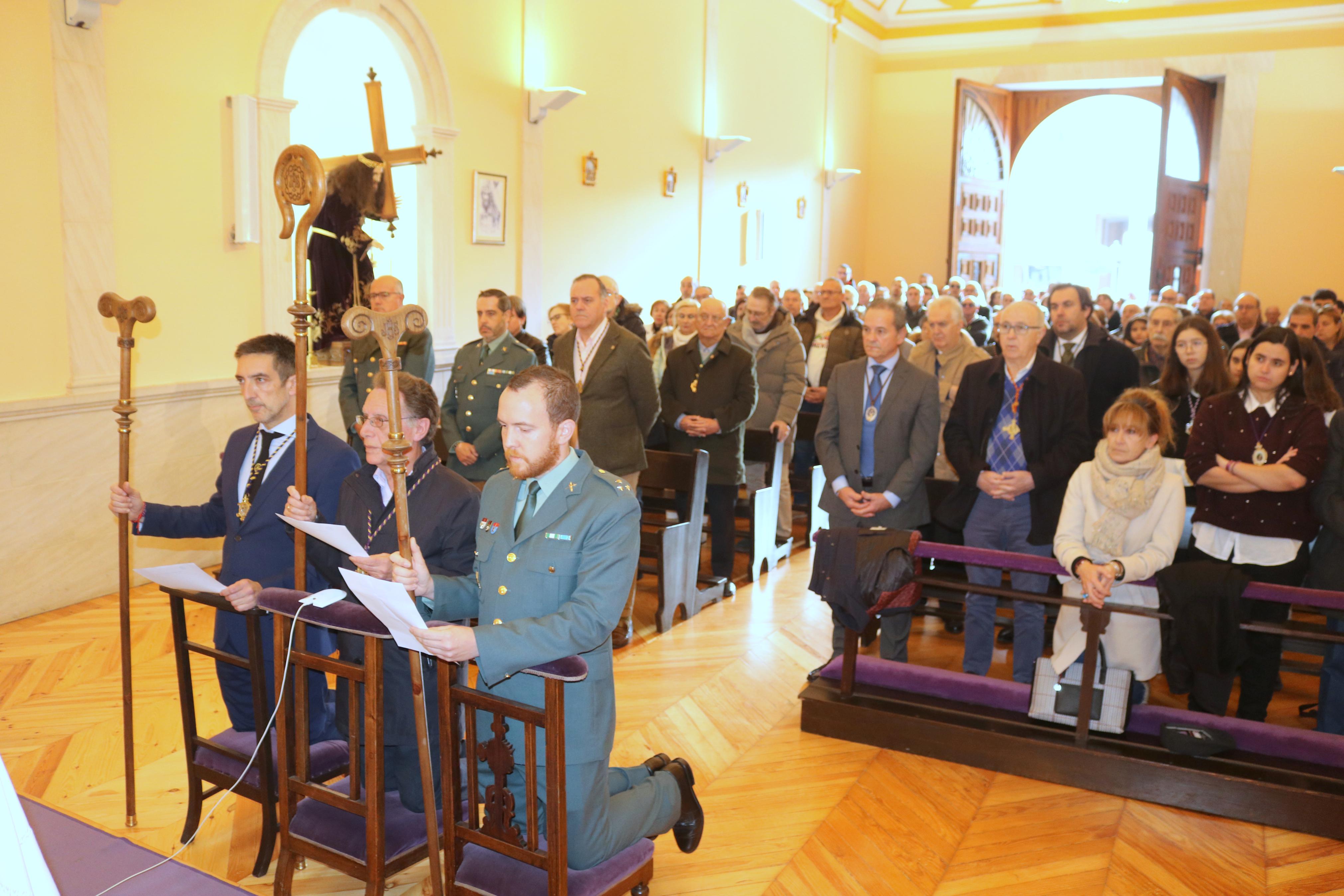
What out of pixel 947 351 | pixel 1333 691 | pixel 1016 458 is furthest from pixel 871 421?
pixel 1333 691

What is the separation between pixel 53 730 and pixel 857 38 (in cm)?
1380

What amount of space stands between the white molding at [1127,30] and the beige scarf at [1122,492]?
12.3 meters

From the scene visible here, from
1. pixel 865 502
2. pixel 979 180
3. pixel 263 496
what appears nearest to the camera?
pixel 263 496

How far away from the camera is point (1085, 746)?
347cm

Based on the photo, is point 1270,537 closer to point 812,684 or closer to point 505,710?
point 812,684

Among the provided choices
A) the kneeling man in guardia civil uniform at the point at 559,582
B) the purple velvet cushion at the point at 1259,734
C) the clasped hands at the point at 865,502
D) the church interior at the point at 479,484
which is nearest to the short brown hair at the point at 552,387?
the kneeling man in guardia civil uniform at the point at 559,582

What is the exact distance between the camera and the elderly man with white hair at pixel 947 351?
16.8ft

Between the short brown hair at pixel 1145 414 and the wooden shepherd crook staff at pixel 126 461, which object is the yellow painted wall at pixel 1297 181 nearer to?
the short brown hair at pixel 1145 414

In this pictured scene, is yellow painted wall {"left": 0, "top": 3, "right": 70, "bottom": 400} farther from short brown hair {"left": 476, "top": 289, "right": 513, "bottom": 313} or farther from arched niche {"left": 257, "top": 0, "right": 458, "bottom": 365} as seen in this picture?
short brown hair {"left": 476, "top": 289, "right": 513, "bottom": 313}

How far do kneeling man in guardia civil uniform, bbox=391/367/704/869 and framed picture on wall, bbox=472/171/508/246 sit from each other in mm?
5855

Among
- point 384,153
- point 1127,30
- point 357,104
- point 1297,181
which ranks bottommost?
point 384,153

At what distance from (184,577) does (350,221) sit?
4.99 meters

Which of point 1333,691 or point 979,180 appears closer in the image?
point 1333,691

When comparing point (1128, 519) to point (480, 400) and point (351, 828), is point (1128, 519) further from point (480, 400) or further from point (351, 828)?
point (480, 400)
